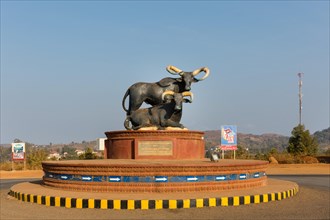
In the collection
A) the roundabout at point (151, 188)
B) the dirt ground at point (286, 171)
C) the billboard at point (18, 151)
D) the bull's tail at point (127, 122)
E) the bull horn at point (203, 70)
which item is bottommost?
the dirt ground at point (286, 171)

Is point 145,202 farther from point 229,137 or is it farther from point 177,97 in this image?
point 229,137

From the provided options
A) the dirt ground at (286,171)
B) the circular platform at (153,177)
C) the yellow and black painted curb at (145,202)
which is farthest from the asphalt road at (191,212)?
the dirt ground at (286,171)

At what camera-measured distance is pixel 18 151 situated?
119 feet

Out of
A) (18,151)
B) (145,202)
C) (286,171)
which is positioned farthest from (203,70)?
(18,151)

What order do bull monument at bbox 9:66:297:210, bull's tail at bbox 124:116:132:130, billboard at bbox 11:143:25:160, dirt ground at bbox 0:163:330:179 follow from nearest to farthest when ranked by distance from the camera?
1. bull monument at bbox 9:66:297:210
2. bull's tail at bbox 124:116:132:130
3. dirt ground at bbox 0:163:330:179
4. billboard at bbox 11:143:25:160

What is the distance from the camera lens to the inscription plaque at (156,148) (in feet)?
56.2

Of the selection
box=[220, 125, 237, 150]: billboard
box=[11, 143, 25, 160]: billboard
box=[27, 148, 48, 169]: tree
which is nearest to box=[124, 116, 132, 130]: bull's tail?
box=[220, 125, 237, 150]: billboard

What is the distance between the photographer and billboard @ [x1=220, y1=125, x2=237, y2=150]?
3651cm

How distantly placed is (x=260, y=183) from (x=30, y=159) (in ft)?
105

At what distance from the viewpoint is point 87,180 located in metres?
13.6

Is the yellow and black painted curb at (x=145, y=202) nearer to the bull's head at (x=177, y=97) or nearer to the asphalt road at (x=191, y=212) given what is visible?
the asphalt road at (x=191, y=212)

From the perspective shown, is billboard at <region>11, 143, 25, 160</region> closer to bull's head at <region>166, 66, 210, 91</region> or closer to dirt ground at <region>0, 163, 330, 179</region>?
dirt ground at <region>0, 163, 330, 179</region>

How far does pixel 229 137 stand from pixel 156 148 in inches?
809

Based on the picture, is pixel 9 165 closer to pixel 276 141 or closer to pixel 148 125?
pixel 148 125
